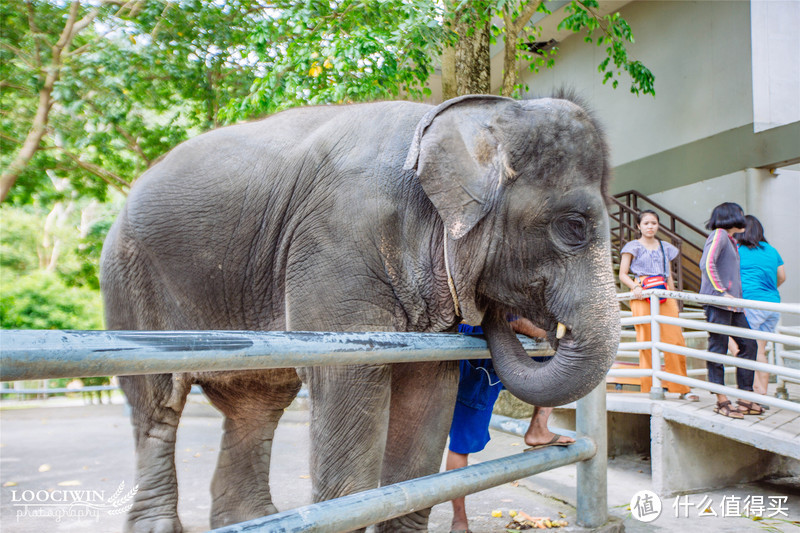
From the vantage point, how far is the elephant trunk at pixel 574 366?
6.28ft

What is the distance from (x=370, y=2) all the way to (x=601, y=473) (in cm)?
475

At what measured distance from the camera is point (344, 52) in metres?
5.31

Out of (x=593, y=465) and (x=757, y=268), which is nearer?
(x=593, y=465)

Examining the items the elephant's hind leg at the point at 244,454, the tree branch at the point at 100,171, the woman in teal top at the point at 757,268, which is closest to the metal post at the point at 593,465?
the elephant's hind leg at the point at 244,454

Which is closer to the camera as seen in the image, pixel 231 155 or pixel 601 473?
pixel 231 155

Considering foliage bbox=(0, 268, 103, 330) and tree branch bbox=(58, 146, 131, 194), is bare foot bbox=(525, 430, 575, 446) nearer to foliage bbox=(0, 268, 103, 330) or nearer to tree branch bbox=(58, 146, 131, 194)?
tree branch bbox=(58, 146, 131, 194)

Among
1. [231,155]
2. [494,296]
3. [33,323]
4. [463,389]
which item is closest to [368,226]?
[494,296]

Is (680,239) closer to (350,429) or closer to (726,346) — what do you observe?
(726,346)

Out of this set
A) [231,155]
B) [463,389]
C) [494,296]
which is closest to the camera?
[494,296]

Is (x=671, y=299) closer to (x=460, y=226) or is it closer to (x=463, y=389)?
(x=463, y=389)

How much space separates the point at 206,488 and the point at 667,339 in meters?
3.85

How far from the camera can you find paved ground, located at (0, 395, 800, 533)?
332cm

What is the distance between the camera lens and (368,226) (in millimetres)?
2109

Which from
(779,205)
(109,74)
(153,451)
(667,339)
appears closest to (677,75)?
(779,205)
